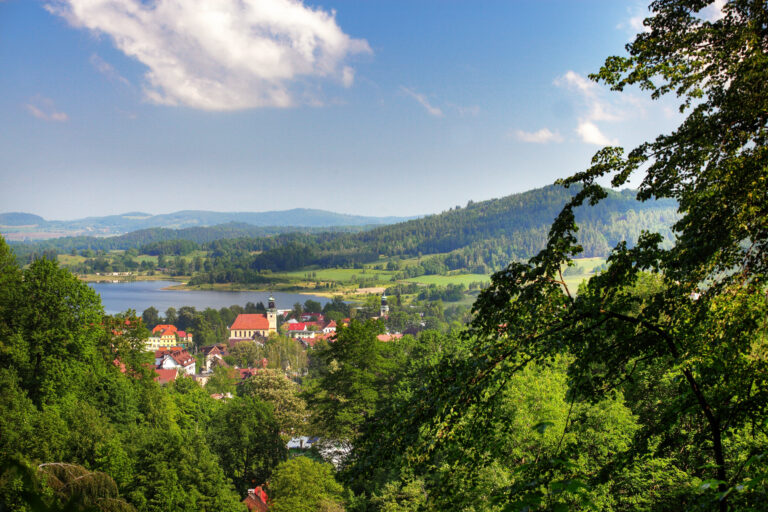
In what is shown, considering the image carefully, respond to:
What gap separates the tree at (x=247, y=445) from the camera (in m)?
23.8

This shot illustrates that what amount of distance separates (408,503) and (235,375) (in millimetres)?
48325

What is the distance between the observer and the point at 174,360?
64.4 m

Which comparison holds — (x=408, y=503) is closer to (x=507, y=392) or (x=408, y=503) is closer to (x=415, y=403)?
(x=507, y=392)

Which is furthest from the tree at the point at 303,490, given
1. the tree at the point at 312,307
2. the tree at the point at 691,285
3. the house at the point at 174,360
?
the tree at the point at 312,307

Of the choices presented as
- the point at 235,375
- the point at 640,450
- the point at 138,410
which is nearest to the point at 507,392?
the point at 640,450

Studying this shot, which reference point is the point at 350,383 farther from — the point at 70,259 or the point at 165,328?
the point at 70,259

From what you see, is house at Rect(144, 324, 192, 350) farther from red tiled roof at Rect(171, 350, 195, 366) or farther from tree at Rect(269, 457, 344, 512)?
tree at Rect(269, 457, 344, 512)

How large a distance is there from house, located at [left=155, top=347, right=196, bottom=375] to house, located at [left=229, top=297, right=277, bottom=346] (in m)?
22.1

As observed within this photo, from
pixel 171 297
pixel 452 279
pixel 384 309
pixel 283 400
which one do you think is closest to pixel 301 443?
pixel 283 400

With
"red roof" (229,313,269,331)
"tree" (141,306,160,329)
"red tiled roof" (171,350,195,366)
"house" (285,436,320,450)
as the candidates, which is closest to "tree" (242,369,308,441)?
"house" (285,436,320,450)

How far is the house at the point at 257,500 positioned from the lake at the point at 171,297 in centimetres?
9412

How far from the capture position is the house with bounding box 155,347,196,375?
63.6 meters

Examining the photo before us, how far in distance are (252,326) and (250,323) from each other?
929 mm

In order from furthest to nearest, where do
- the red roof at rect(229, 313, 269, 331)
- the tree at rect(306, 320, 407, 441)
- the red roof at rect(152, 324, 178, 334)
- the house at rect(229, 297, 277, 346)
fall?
the red roof at rect(229, 313, 269, 331)
the house at rect(229, 297, 277, 346)
the red roof at rect(152, 324, 178, 334)
the tree at rect(306, 320, 407, 441)
